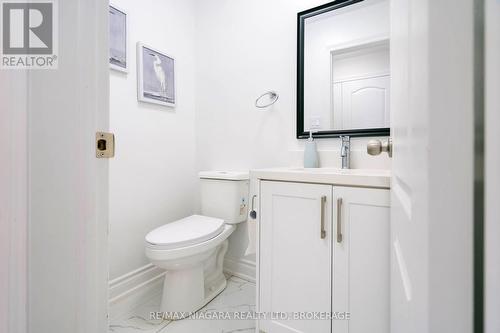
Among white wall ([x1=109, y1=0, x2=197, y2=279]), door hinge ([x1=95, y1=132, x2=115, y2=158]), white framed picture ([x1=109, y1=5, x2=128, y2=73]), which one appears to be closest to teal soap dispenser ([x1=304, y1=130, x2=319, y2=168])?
white wall ([x1=109, y1=0, x2=197, y2=279])

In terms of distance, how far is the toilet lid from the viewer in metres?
1.26

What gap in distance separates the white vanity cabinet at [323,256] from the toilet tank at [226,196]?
1.76ft

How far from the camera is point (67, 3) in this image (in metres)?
0.47

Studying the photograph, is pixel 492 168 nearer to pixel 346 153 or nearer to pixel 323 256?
pixel 323 256

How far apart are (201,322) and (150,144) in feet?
3.92

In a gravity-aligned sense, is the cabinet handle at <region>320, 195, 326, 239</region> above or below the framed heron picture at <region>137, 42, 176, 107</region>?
below

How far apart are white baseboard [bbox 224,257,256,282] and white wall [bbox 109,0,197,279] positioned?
539mm

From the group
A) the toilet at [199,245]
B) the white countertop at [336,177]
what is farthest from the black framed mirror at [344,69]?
the toilet at [199,245]

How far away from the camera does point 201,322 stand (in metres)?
1.36

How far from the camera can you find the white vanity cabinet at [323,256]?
87 centimetres

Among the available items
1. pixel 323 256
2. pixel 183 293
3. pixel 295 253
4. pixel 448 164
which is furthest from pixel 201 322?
pixel 448 164

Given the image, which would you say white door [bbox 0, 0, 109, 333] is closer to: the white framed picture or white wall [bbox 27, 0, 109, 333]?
white wall [bbox 27, 0, 109, 333]

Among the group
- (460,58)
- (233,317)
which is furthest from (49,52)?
(233,317)

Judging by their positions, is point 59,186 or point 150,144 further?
point 150,144
